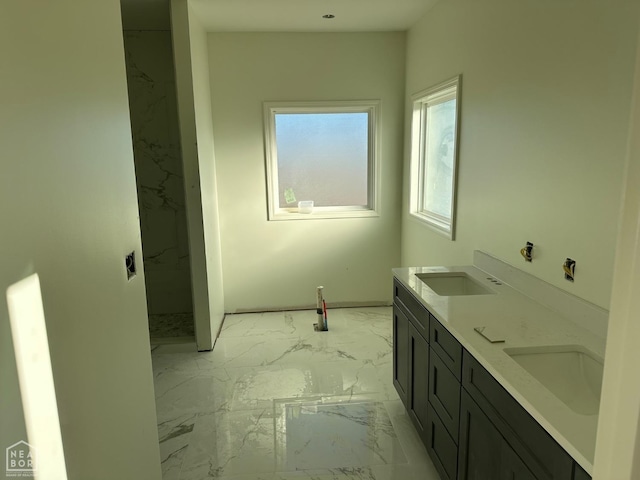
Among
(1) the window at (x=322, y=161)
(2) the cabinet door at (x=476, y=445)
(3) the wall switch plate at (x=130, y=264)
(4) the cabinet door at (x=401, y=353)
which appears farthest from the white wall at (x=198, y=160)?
(2) the cabinet door at (x=476, y=445)

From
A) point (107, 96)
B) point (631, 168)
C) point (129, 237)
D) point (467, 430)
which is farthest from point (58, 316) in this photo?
point (467, 430)

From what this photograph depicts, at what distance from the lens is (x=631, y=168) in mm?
549

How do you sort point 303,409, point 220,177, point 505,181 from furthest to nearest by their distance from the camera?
point 220,177, point 303,409, point 505,181

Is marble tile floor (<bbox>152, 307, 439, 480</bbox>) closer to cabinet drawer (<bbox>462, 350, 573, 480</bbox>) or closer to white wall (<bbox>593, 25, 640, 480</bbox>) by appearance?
cabinet drawer (<bbox>462, 350, 573, 480</bbox>)

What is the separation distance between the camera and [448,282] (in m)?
2.75

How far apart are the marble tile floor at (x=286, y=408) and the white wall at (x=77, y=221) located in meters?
0.77

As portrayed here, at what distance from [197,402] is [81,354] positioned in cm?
189

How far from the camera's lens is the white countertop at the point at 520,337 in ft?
3.87

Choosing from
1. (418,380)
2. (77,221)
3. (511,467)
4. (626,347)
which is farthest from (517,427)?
(77,221)

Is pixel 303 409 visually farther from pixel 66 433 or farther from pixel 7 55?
pixel 7 55

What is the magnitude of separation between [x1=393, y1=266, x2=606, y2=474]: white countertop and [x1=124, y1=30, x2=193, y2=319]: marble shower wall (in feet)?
8.71

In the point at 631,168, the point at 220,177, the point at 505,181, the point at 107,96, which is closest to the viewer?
the point at 631,168

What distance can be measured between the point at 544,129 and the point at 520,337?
3.39ft

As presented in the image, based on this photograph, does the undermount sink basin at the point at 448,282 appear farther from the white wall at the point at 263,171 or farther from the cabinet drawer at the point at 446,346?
the white wall at the point at 263,171
